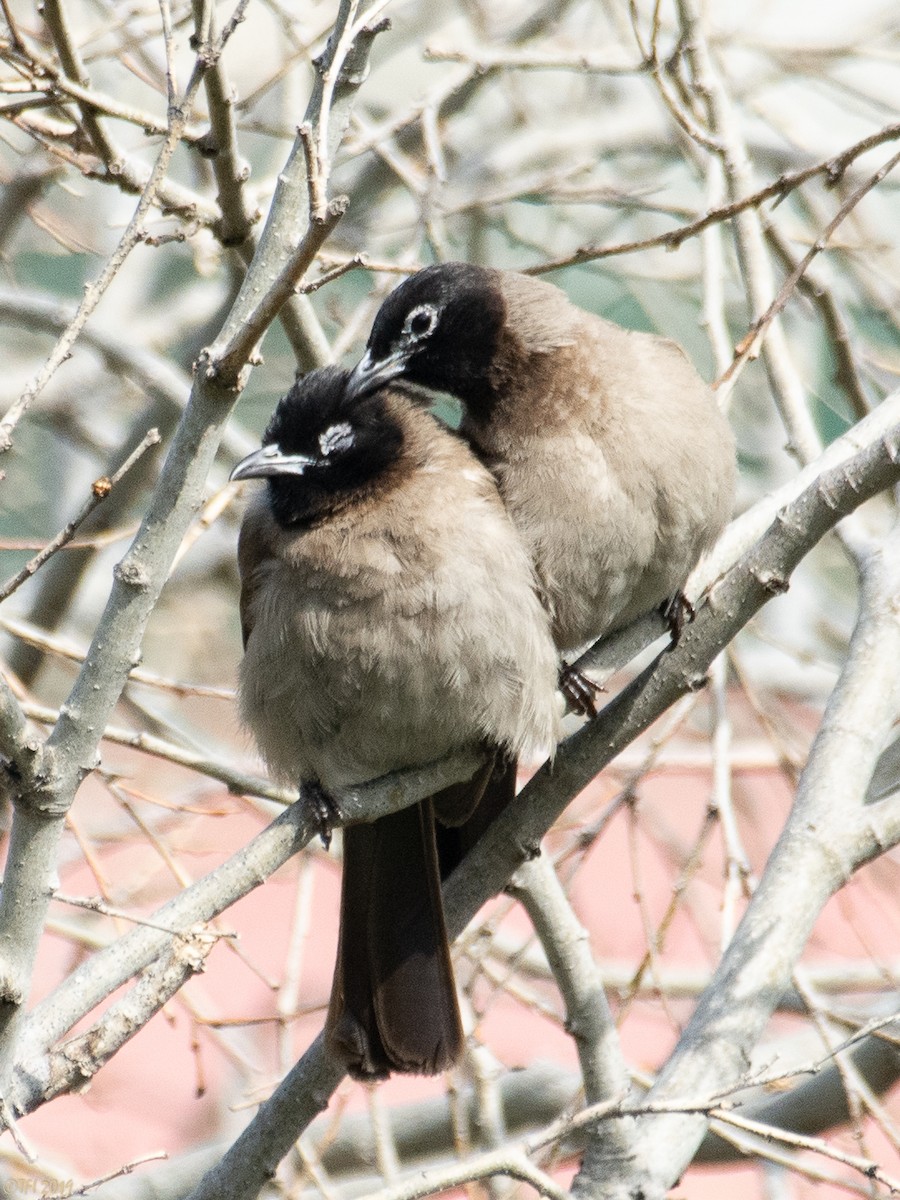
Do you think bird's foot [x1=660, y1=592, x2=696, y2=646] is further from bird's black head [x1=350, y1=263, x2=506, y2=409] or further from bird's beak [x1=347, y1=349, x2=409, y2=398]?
bird's beak [x1=347, y1=349, x2=409, y2=398]

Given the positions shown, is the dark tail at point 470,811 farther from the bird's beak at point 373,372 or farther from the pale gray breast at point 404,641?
the bird's beak at point 373,372

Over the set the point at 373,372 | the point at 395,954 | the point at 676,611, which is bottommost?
the point at 395,954

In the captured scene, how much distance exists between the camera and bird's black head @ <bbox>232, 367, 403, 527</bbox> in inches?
160

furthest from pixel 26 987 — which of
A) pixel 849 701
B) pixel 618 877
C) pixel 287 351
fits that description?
pixel 618 877

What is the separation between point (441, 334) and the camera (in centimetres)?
427

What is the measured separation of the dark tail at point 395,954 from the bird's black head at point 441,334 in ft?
3.91

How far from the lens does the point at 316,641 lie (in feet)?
12.5

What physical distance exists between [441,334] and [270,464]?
0.64 m

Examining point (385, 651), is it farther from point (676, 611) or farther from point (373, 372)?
point (373, 372)

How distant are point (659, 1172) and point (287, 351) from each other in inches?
186

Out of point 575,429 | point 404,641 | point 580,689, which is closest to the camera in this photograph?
point 404,641

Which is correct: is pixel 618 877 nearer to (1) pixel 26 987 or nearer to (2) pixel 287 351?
(2) pixel 287 351

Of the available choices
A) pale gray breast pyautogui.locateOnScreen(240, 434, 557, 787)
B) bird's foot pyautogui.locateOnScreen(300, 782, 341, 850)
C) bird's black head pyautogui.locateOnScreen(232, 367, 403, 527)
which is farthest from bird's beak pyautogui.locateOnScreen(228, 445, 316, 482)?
bird's foot pyautogui.locateOnScreen(300, 782, 341, 850)

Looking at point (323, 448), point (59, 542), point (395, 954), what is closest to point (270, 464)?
point (323, 448)
